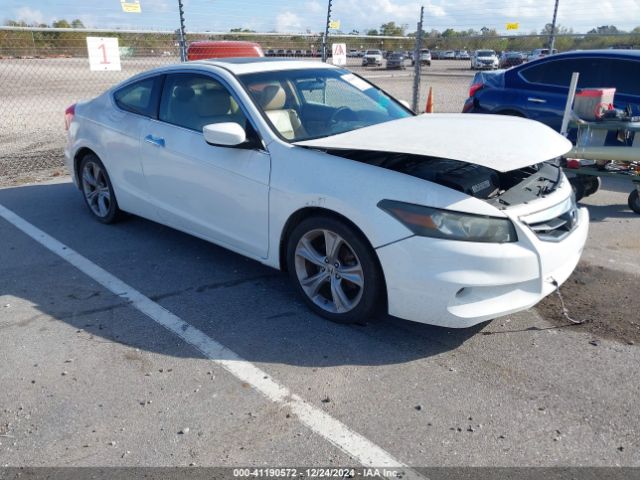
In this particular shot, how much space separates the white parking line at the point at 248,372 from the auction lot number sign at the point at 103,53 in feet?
16.2

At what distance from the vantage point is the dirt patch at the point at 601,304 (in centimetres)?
375

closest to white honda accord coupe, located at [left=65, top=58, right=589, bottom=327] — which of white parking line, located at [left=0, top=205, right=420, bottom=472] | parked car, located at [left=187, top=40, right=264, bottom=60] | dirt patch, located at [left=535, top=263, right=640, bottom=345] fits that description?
dirt patch, located at [left=535, top=263, right=640, bottom=345]

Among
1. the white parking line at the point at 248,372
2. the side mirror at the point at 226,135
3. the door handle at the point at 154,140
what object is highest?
the side mirror at the point at 226,135

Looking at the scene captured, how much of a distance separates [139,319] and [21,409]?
40.7 inches

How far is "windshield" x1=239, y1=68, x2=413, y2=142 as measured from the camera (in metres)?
4.22

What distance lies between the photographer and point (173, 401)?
302 centimetres

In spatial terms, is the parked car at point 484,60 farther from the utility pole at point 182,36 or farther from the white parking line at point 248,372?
the white parking line at point 248,372

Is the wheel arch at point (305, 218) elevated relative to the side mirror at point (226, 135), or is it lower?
lower

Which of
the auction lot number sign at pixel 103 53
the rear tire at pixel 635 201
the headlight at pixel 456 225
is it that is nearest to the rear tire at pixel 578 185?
the rear tire at pixel 635 201

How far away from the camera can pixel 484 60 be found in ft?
119

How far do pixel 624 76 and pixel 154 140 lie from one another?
640 centimetres

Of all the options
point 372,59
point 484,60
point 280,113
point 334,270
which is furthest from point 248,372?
point 372,59

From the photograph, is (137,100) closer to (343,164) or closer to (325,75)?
(325,75)

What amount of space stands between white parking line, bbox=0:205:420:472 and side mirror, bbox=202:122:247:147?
A: 4.09 ft
